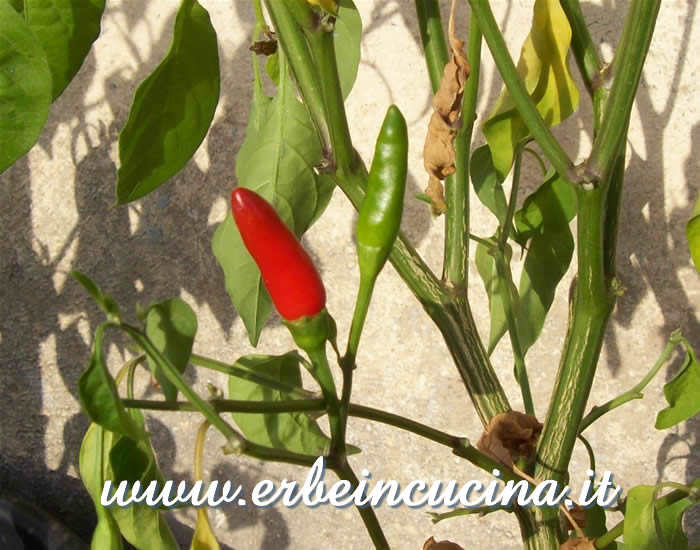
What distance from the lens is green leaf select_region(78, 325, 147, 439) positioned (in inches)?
10.4

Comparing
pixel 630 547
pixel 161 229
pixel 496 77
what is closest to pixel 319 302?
pixel 630 547

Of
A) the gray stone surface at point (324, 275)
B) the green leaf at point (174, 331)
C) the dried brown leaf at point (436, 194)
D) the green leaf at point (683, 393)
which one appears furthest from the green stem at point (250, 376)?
the gray stone surface at point (324, 275)

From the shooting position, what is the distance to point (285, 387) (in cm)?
32

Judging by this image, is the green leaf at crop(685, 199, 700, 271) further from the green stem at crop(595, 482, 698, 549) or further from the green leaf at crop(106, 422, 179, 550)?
the green leaf at crop(106, 422, 179, 550)

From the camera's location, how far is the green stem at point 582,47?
0.40 metres

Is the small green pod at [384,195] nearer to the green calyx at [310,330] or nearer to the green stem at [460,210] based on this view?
the green calyx at [310,330]

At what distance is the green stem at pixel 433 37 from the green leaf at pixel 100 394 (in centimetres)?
23

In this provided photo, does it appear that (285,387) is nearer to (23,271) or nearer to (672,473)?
(672,473)

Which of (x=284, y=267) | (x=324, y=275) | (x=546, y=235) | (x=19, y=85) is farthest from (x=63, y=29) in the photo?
(x=324, y=275)

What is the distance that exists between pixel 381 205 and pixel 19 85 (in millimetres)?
150

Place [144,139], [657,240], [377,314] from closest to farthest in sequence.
Answer: [144,139] < [657,240] < [377,314]

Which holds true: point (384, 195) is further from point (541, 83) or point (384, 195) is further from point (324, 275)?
point (324, 275)

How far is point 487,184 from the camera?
0.48 meters

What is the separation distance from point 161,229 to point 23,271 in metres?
0.17
